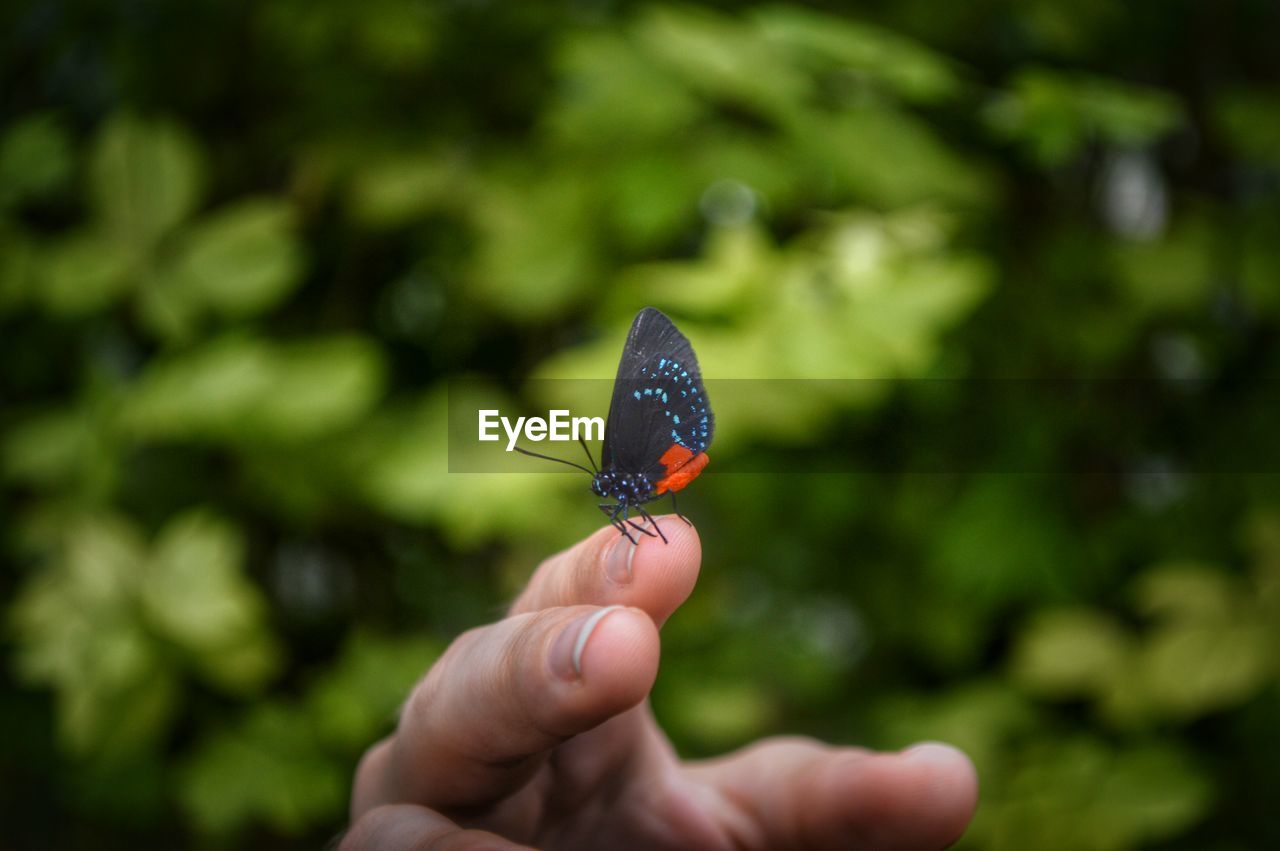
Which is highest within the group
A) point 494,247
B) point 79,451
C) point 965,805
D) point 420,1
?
point 420,1

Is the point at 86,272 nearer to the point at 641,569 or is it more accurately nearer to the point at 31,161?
the point at 31,161

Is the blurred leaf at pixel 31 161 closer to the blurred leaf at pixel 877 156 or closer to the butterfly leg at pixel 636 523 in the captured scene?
the blurred leaf at pixel 877 156

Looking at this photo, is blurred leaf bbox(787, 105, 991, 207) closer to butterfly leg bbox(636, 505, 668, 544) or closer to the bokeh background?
the bokeh background

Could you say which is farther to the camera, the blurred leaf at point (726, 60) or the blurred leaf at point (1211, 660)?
the blurred leaf at point (1211, 660)

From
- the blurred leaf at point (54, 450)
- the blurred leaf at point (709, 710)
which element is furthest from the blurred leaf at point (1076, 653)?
the blurred leaf at point (54, 450)

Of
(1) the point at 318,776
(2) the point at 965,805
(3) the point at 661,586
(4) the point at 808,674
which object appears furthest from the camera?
(4) the point at 808,674

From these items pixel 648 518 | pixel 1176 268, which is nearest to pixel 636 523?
pixel 648 518

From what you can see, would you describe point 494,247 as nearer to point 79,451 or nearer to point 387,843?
point 79,451

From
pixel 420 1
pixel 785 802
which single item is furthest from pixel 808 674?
pixel 420 1
